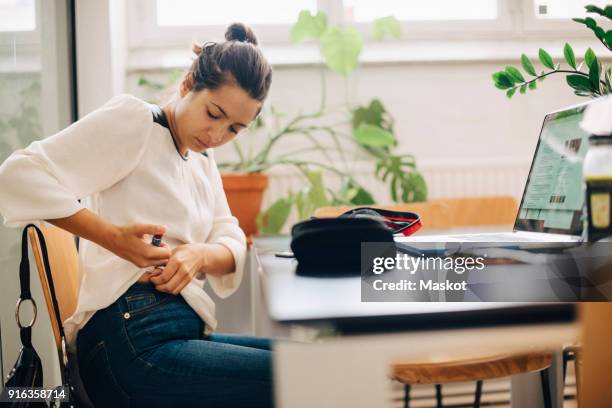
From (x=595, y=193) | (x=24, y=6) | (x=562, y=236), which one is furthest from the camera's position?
(x=24, y=6)

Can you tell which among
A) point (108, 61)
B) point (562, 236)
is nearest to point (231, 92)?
point (562, 236)

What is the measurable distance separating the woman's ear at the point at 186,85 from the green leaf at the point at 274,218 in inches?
37.5

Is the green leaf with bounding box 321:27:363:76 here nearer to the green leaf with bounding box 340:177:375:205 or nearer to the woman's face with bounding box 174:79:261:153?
the green leaf with bounding box 340:177:375:205

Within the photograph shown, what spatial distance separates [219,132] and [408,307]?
72 cm

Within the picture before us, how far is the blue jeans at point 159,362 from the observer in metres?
0.80

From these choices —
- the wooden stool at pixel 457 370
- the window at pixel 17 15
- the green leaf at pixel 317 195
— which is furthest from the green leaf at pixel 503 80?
the window at pixel 17 15

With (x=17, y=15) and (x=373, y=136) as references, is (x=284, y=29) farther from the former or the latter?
(x=17, y=15)

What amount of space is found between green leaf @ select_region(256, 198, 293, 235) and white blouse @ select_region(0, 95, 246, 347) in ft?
2.99

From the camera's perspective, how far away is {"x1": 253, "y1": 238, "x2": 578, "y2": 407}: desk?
426 mm

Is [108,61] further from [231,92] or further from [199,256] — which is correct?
[199,256]

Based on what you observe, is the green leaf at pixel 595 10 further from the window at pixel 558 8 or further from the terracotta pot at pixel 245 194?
the window at pixel 558 8

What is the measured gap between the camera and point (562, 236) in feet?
2.65

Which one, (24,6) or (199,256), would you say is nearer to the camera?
(199,256)

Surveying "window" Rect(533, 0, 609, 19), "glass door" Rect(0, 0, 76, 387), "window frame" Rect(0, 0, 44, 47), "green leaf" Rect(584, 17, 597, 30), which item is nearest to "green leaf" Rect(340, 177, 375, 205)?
"glass door" Rect(0, 0, 76, 387)
